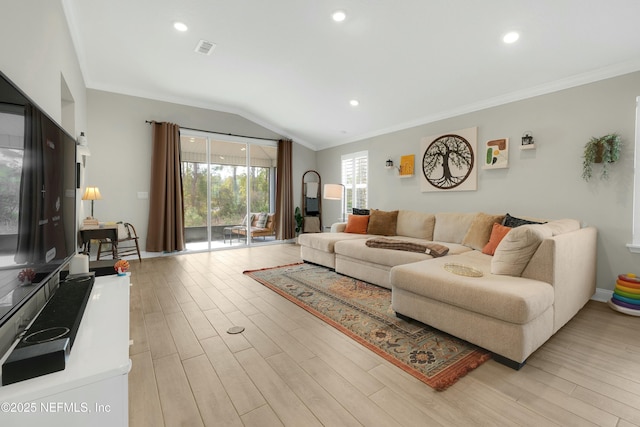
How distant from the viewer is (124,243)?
16.4 ft

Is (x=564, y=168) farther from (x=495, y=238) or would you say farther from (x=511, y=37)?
(x=511, y=37)

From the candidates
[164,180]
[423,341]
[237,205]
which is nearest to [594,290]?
[423,341]

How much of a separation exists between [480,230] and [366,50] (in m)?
2.50

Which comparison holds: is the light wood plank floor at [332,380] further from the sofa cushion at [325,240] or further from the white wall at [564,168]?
the sofa cushion at [325,240]

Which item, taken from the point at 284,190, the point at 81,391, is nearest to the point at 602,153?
the point at 81,391

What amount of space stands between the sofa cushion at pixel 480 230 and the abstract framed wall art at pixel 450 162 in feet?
2.23

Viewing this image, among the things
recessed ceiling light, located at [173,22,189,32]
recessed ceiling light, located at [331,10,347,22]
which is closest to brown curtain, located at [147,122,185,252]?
recessed ceiling light, located at [173,22,189,32]

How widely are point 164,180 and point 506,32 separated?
5.22 metres

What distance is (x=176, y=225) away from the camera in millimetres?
5297

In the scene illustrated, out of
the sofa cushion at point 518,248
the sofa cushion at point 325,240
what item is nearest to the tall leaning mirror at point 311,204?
the sofa cushion at point 325,240

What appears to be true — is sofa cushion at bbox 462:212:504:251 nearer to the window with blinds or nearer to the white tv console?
the window with blinds

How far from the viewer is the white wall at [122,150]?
468 centimetres

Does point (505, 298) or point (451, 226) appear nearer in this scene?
point (505, 298)

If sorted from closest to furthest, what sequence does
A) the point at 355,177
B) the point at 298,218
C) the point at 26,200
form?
the point at 26,200, the point at 355,177, the point at 298,218
